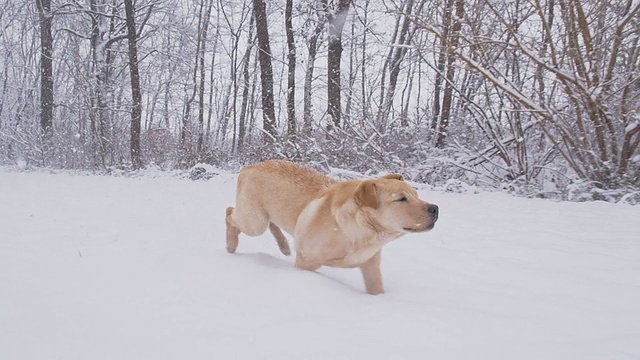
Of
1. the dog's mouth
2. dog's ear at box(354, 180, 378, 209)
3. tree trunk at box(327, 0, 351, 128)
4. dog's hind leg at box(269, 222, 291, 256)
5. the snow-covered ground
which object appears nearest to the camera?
the snow-covered ground

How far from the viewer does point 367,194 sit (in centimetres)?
293

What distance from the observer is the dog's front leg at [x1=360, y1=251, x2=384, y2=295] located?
2797 mm

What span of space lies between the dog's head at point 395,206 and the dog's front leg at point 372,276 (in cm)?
25

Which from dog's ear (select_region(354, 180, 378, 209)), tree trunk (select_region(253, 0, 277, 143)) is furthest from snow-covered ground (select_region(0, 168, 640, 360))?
tree trunk (select_region(253, 0, 277, 143))

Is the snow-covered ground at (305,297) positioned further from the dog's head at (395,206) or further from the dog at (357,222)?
the dog's head at (395,206)

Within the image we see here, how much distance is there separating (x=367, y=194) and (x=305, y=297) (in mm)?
951

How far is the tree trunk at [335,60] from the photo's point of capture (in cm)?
1204

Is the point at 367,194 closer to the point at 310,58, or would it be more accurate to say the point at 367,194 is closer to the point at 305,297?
the point at 305,297

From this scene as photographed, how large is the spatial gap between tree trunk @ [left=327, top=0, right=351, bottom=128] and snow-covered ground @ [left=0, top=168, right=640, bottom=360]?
7712mm

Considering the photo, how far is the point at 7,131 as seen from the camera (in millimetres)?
21047

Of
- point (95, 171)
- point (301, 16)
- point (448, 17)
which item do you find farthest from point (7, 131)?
point (448, 17)

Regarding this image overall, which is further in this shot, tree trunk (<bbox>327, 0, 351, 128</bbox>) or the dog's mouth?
tree trunk (<bbox>327, 0, 351, 128</bbox>)

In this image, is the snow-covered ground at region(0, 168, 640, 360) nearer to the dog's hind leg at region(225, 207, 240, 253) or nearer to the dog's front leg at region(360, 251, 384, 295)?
the dog's front leg at region(360, 251, 384, 295)

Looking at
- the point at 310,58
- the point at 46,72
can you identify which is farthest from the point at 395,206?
the point at 46,72
